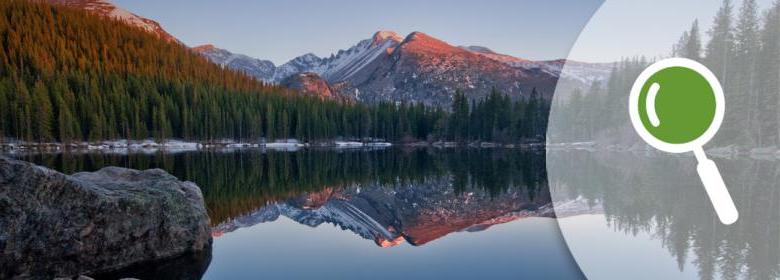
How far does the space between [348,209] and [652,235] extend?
1309cm

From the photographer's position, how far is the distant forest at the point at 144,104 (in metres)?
55.7

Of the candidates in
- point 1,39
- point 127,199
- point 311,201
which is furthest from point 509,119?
point 1,39

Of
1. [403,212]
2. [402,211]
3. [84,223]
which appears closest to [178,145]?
[402,211]

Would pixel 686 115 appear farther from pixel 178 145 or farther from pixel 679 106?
pixel 178 145

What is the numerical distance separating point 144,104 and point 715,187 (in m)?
73.4

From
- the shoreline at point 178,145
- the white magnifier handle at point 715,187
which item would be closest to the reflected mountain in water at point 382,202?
the white magnifier handle at point 715,187

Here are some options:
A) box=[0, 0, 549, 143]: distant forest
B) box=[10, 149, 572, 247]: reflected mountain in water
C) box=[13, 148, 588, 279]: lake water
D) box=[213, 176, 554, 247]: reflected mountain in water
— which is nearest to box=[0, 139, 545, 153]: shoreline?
box=[0, 0, 549, 143]: distant forest

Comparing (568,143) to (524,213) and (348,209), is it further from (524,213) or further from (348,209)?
(348,209)

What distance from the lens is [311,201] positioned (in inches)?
640

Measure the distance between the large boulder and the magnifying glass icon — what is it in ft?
23.9

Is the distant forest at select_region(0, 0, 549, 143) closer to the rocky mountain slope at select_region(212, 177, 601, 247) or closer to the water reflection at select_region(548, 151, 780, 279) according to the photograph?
the rocky mountain slope at select_region(212, 177, 601, 247)

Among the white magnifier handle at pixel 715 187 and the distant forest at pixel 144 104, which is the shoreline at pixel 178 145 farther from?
the white magnifier handle at pixel 715 187

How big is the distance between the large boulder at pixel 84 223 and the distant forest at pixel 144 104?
155 ft

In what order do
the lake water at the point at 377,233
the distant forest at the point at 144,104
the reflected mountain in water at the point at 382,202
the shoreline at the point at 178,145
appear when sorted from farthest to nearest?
the distant forest at the point at 144,104 → the shoreline at the point at 178,145 → the reflected mountain in water at the point at 382,202 → the lake water at the point at 377,233
